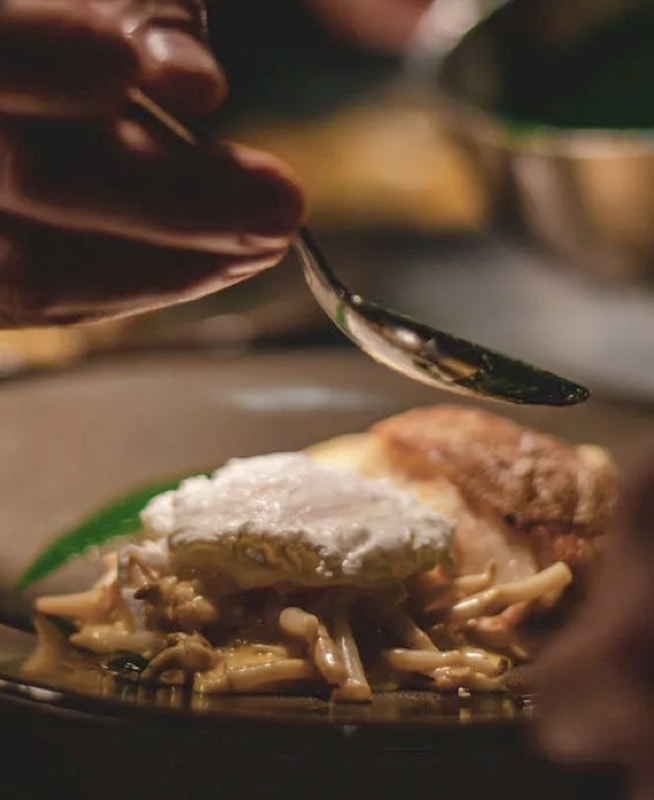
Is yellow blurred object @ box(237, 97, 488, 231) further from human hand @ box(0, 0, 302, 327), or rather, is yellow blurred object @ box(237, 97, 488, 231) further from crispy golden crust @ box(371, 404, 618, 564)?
human hand @ box(0, 0, 302, 327)

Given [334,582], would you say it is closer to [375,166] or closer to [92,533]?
[92,533]

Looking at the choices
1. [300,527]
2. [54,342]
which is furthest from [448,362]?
[54,342]

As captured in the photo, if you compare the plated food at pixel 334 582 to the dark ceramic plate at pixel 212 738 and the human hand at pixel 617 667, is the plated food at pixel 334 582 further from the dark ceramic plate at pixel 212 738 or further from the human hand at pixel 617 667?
the human hand at pixel 617 667

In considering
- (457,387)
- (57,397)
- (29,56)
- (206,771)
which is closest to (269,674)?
(206,771)

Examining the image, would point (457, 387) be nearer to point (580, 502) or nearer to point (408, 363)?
point (408, 363)

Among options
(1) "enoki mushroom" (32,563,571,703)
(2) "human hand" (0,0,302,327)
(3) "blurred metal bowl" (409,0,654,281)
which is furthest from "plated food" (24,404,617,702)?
(3) "blurred metal bowl" (409,0,654,281)
